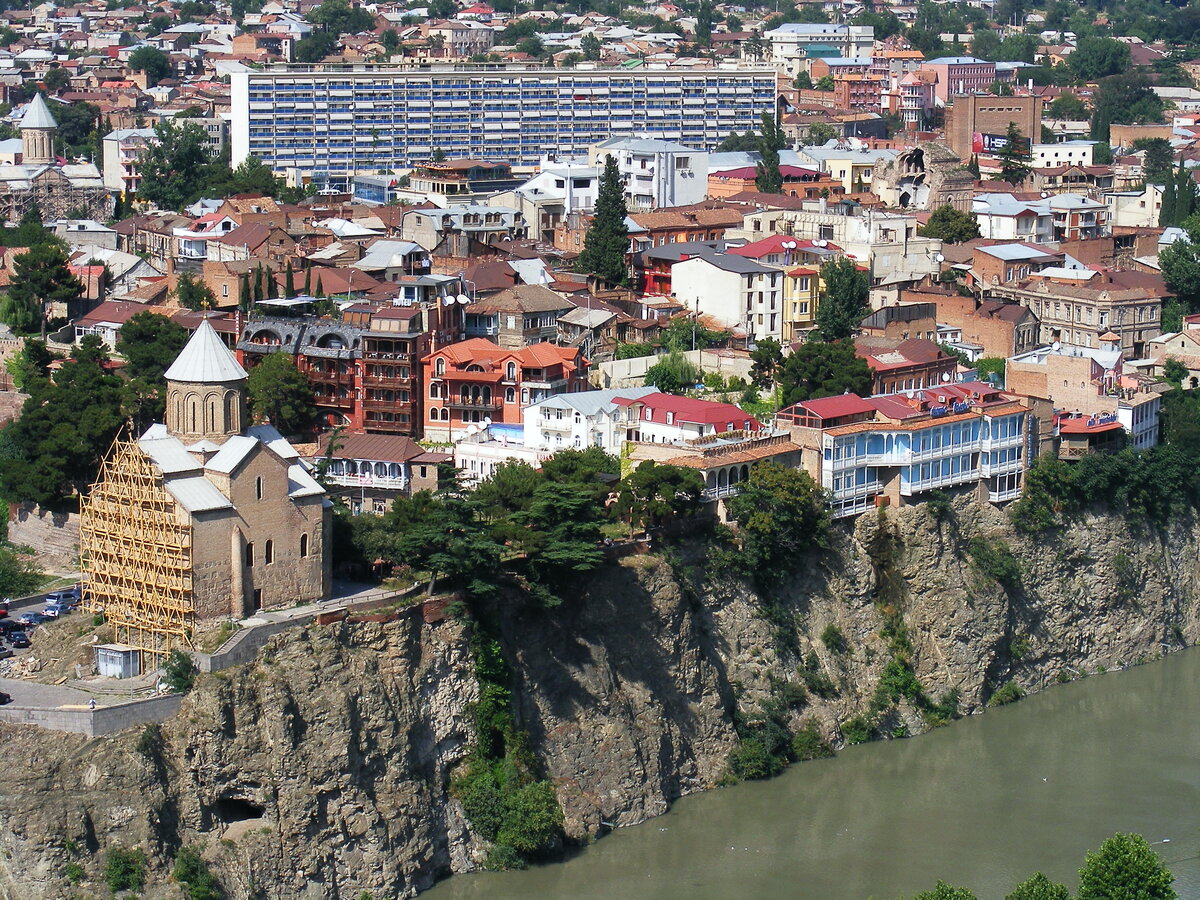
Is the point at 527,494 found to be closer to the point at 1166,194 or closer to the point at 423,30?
the point at 1166,194

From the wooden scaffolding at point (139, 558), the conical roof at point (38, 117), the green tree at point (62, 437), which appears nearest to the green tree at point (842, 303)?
the green tree at point (62, 437)

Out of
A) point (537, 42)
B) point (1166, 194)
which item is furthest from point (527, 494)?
point (537, 42)

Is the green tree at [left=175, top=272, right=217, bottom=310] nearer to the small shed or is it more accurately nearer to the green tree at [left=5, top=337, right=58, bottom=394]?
the green tree at [left=5, top=337, right=58, bottom=394]

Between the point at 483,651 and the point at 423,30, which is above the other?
the point at 423,30

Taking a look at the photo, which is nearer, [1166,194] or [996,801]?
[996,801]

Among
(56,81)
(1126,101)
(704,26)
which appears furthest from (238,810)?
(704,26)

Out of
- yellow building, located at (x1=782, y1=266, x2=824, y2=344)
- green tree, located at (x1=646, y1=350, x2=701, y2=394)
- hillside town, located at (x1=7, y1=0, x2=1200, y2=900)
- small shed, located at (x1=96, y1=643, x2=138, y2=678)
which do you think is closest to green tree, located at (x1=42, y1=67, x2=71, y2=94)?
hillside town, located at (x1=7, y1=0, x2=1200, y2=900)

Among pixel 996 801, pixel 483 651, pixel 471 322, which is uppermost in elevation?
pixel 471 322
